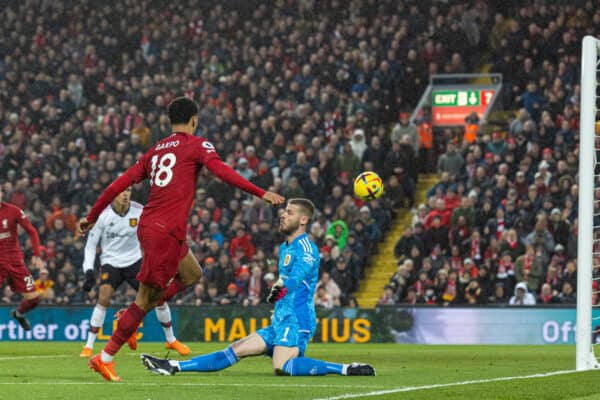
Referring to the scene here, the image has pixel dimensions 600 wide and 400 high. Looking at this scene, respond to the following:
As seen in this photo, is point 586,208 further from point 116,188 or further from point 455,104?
point 455,104

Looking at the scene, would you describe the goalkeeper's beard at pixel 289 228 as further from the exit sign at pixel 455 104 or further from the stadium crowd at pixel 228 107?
the exit sign at pixel 455 104

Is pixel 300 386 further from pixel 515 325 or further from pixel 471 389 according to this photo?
pixel 515 325

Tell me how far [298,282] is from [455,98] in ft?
60.9

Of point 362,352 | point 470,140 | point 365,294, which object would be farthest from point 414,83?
point 362,352

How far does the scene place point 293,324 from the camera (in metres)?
11.1

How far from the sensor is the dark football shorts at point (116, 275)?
51.4 ft

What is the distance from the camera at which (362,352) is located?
1714 centimetres

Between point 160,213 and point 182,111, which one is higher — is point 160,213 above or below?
below

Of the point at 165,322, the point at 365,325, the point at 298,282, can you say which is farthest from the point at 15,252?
the point at 298,282

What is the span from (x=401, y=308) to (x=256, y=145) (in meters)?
7.11

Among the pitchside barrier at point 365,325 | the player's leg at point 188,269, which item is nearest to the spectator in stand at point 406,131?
the pitchside barrier at point 365,325

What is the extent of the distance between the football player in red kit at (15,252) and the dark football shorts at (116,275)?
84.7 inches

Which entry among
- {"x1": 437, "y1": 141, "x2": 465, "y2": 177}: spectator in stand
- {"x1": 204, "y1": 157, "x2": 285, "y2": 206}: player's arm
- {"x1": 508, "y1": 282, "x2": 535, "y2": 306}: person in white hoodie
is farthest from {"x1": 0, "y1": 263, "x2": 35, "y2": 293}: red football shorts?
{"x1": 437, "y1": 141, "x2": 465, "y2": 177}: spectator in stand

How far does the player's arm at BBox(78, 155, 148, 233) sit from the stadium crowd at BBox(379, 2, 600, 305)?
12.0 meters
